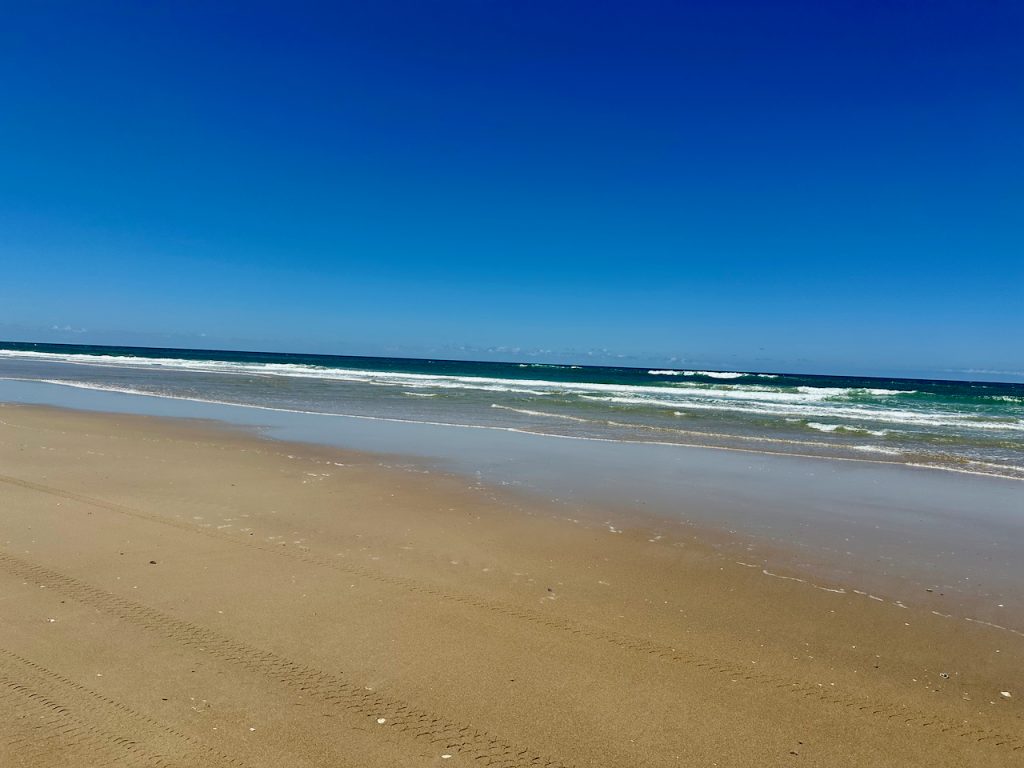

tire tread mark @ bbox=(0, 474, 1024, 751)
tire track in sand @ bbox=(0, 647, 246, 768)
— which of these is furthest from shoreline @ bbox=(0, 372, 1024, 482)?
tire track in sand @ bbox=(0, 647, 246, 768)

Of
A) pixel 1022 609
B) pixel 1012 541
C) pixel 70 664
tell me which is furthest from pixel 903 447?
pixel 70 664

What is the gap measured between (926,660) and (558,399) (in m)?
26.7

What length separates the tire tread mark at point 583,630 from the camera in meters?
3.66

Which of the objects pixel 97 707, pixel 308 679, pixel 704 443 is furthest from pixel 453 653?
pixel 704 443

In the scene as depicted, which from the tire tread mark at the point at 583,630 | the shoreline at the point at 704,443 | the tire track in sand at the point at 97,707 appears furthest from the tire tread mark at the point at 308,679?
the shoreline at the point at 704,443

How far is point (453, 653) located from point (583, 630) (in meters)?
1.03

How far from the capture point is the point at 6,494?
25.9 ft

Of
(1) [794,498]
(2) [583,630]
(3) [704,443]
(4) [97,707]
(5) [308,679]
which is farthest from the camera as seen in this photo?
(3) [704,443]

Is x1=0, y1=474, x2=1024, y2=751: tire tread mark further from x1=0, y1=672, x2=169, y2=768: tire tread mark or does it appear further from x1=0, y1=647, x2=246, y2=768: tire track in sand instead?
x1=0, y1=672, x2=169, y2=768: tire tread mark

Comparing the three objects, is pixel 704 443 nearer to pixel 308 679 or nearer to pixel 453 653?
pixel 453 653

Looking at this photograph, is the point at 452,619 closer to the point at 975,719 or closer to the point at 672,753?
the point at 672,753

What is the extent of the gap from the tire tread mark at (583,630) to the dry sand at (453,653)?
21 mm

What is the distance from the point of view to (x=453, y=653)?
4.16 metres

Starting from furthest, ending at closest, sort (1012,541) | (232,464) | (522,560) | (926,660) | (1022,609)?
(232,464)
(1012,541)
(522,560)
(1022,609)
(926,660)
